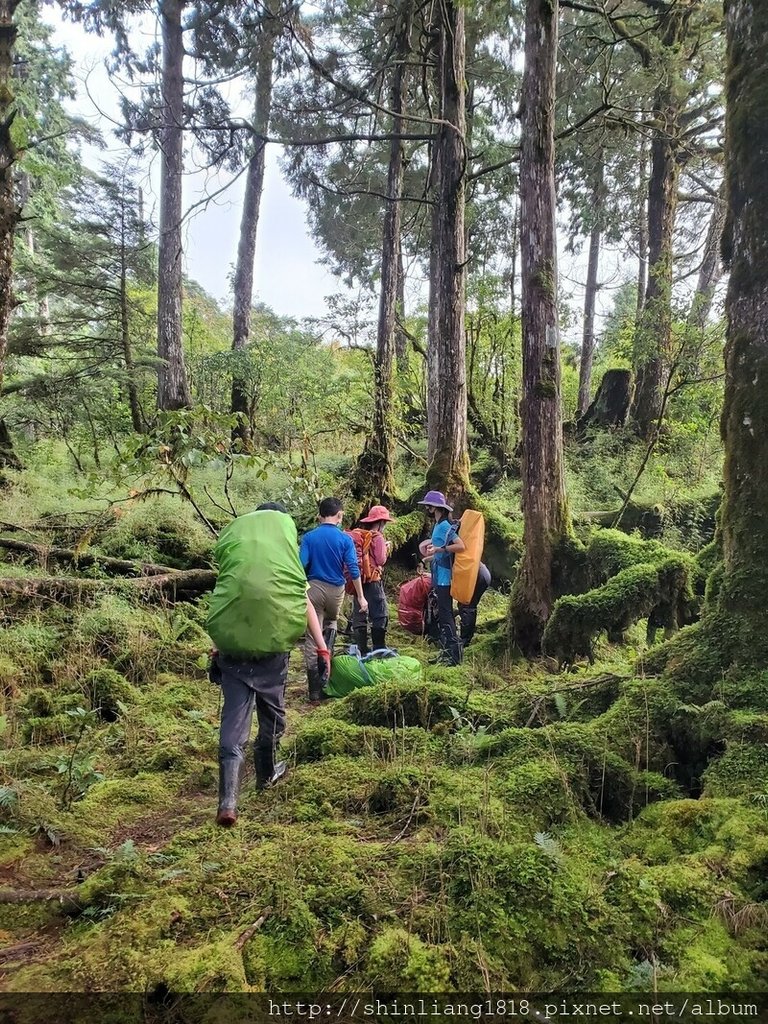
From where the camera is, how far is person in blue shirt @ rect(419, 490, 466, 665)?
22.5 feet

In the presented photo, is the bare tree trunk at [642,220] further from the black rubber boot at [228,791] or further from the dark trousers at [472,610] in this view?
the black rubber boot at [228,791]

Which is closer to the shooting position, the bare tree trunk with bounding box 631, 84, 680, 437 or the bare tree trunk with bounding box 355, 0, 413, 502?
the bare tree trunk with bounding box 355, 0, 413, 502

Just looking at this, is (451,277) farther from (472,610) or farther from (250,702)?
(250,702)

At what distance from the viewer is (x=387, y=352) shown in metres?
12.0

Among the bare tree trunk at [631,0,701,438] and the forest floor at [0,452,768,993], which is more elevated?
the bare tree trunk at [631,0,701,438]

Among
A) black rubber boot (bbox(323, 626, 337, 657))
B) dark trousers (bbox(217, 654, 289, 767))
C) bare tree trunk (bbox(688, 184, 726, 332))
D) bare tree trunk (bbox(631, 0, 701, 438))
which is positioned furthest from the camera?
bare tree trunk (bbox(631, 0, 701, 438))

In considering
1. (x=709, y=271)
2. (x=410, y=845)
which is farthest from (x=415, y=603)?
(x=709, y=271)

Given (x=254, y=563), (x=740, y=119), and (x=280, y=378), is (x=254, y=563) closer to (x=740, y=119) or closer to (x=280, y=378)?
(x=740, y=119)

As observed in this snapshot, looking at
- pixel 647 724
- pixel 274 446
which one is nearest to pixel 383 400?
pixel 274 446

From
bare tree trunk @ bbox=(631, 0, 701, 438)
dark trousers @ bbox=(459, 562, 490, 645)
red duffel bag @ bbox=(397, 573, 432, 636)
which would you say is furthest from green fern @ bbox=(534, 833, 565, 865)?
bare tree trunk @ bbox=(631, 0, 701, 438)

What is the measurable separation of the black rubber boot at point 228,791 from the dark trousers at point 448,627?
3602 mm

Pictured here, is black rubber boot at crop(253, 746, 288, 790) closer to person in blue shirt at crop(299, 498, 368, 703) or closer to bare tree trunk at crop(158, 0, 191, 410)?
person in blue shirt at crop(299, 498, 368, 703)

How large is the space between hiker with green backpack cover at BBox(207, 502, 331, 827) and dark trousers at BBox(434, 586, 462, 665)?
3.17 meters

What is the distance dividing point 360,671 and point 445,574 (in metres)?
1.76
